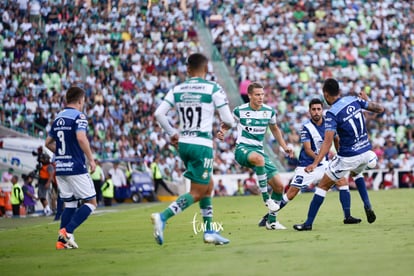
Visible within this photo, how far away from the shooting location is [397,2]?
4844 centimetres

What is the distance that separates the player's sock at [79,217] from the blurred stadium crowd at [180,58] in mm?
23186

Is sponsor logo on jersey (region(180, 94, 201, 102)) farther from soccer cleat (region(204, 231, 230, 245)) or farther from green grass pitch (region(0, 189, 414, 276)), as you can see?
green grass pitch (region(0, 189, 414, 276))

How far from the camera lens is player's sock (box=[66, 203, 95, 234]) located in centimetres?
1384

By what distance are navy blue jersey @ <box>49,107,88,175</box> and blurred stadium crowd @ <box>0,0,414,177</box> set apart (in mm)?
23023

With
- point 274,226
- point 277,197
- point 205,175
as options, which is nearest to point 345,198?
point 277,197

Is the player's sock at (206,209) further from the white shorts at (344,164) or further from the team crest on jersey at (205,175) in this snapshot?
the white shorts at (344,164)

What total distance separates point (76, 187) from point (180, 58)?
29.7 meters

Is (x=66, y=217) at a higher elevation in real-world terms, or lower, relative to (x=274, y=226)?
higher

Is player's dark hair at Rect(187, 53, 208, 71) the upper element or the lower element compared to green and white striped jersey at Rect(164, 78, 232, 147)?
upper

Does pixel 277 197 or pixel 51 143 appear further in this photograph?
pixel 277 197

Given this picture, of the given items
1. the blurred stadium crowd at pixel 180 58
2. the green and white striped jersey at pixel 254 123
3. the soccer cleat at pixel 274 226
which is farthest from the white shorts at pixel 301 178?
the blurred stadium crowd at pixel 180 58

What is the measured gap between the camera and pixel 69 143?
14047 millimetres

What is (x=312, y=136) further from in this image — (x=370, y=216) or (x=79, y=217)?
(x=79, y=217)

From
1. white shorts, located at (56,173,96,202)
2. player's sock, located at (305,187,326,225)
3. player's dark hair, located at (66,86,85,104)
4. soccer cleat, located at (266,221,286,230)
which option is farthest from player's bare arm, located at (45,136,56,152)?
player's sock, located at (305,187,326,225)
